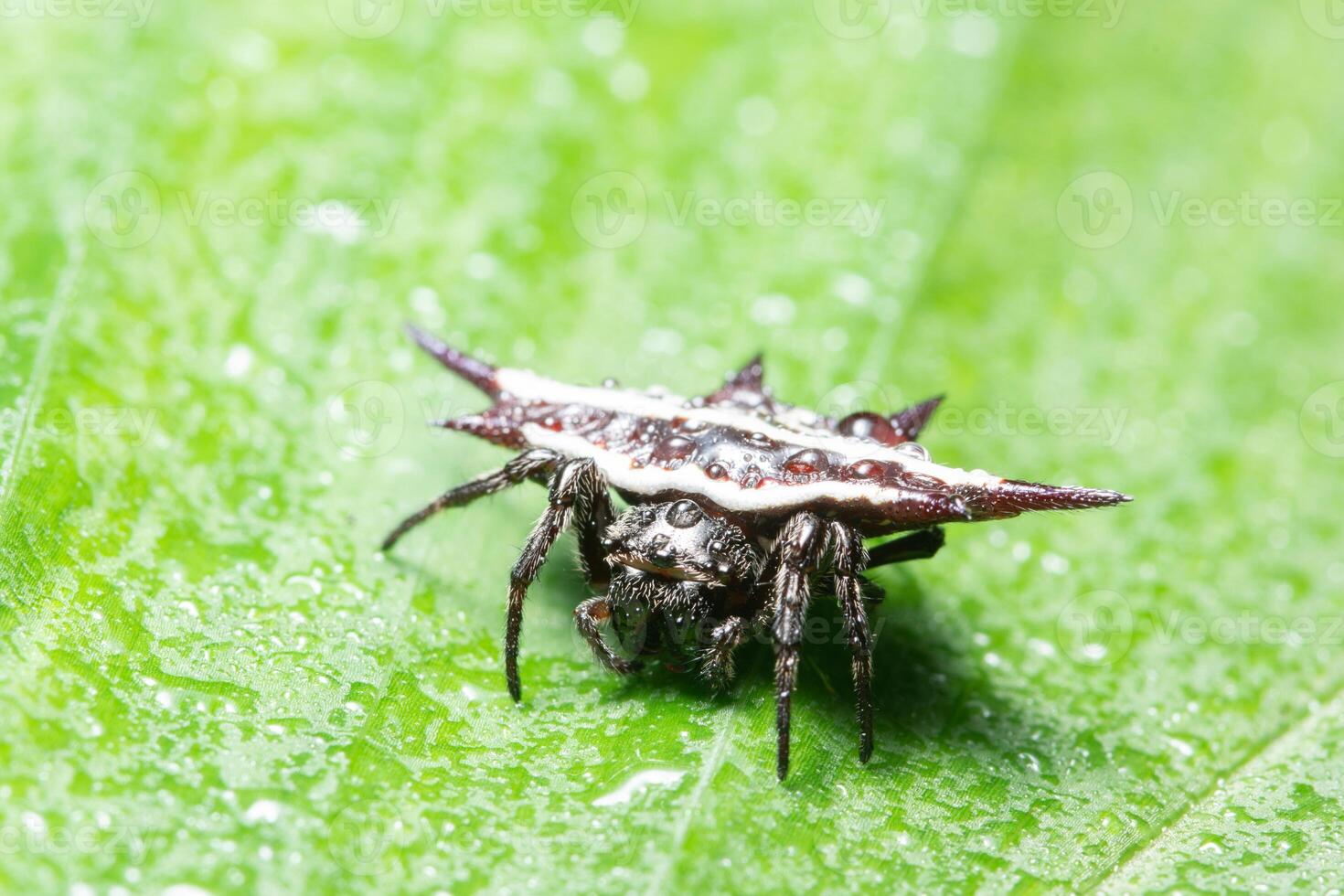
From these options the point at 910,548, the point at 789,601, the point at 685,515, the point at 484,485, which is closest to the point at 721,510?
the point at 685,515

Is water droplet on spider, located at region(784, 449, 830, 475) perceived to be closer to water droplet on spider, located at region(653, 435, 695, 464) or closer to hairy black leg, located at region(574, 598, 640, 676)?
water droplet on spider, located at region(653, 435, 695, 464)

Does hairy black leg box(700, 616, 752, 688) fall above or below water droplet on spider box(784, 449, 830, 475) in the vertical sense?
below

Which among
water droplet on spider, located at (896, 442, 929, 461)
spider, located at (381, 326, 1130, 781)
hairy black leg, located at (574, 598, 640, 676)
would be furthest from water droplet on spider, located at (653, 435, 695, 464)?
water droplet on spider, located at (896, 442, 929, 461)

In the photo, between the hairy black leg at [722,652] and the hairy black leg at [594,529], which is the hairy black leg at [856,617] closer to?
the hairy black leg at [722,652]

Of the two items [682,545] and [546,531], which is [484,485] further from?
[682,545]

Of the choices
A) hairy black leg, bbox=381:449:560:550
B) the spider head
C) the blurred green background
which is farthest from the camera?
hairy black leg, bbox=381:449:560:550

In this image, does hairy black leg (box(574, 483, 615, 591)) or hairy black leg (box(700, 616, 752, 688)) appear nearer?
hairy black leg (box(700, 616, 752, 688))
